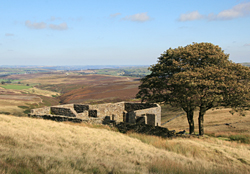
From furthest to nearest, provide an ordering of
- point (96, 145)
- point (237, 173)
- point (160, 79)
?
1. point (160, 79)
2. point (96, 145)
3. point (237, 173)

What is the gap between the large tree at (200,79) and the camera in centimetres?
1689

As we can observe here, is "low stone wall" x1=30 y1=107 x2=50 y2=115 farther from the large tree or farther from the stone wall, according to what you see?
the large tree

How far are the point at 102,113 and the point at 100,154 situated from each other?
1337cm

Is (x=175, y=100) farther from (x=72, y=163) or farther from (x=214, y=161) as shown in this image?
(x=72, y=163)

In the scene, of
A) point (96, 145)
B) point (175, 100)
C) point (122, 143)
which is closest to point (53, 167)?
point (96, 145)

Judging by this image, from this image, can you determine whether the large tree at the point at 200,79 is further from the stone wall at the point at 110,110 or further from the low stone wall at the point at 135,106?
the stone wall at the point at 110,110

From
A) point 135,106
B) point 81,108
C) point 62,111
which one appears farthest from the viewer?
point 135,106

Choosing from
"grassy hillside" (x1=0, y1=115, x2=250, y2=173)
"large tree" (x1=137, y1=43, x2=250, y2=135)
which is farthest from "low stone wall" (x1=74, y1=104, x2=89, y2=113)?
"large tree" (x1=137, y1=43, x2=250, y2=135)

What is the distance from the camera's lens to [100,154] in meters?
10.9

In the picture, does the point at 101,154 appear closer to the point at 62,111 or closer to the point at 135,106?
the point at 62,111

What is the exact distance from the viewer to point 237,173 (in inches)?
364

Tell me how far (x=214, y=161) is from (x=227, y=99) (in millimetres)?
7692

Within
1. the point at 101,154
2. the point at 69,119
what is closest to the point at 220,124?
the point at 69,119

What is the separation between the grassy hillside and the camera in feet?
24.6
